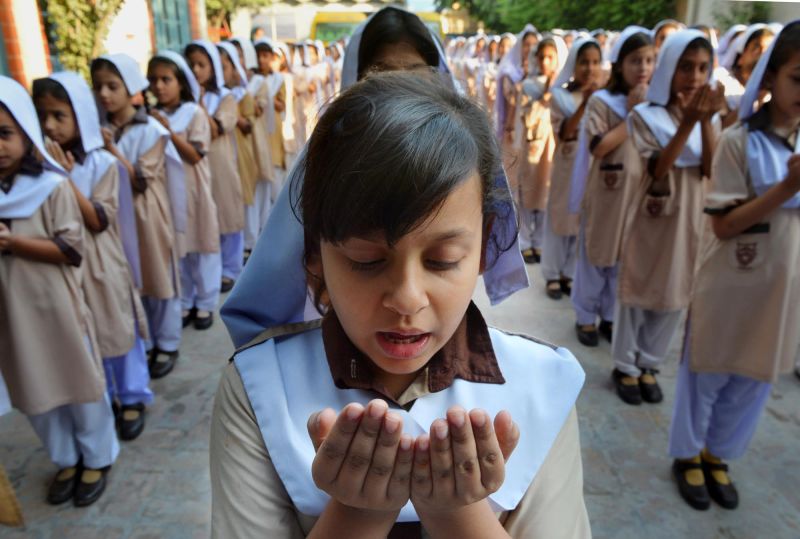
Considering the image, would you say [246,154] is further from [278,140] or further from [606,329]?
[606,329]

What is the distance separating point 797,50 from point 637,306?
1460 millimetres

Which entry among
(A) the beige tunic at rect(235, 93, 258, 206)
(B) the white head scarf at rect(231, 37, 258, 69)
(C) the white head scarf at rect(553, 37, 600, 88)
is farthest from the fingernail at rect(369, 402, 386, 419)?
(B) the white head scarf at rect(231, 37, 258, 69)

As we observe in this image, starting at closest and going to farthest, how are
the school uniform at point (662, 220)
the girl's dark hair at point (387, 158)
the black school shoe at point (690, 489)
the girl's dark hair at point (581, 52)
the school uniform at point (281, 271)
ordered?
the girl's dark hair at point (387, 158) < the school uniform at point (281, 271) < the black school shoe at point (690, 489) < the school uniform at point (662, 220) < the girl's dark hair at point (581, 52)

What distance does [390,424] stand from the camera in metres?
0.64

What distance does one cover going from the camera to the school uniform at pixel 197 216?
4.11 meters

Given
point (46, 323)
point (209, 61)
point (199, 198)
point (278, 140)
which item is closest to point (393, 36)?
point (46, 323)

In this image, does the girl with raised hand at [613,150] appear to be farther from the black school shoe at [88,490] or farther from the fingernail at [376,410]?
the fingernail at [376,410]

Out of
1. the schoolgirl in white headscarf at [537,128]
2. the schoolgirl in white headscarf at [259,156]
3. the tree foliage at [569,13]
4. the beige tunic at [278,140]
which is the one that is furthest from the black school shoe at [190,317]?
the tree foliage at [569,13]

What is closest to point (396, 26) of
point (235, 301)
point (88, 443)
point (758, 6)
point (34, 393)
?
point (235, 301)

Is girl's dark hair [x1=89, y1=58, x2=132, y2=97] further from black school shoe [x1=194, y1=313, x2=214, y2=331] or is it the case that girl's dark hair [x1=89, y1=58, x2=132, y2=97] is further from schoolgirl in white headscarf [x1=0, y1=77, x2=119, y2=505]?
black school shoe [x1=194, y1=313, x2=214, y2=331]

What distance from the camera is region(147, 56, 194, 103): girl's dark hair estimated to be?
13.2 ft

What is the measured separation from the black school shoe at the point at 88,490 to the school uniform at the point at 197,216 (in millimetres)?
1742

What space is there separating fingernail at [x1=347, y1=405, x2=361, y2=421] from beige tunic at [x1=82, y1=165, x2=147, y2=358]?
243cm

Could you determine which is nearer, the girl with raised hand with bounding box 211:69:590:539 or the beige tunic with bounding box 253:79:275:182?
the girl with raised hand with bounding box 211:69:590:539
